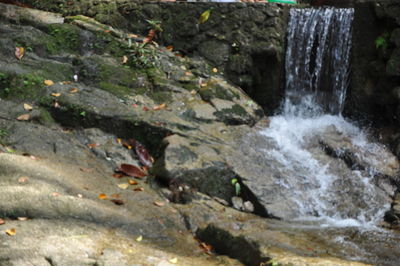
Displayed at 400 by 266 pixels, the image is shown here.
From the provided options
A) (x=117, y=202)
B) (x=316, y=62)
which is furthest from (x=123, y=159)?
(x=316, y=62)

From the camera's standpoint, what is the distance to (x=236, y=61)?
28.4 feet

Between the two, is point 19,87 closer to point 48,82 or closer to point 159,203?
point 48,82

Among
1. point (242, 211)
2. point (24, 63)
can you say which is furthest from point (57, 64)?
point (242, 211)

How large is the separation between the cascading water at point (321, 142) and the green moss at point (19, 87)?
3.65 m

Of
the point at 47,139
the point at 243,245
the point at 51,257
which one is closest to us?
the point at 51,257

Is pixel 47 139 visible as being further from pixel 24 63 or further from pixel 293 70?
pixel 293 70

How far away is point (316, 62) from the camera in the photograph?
909cm

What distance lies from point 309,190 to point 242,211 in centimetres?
120

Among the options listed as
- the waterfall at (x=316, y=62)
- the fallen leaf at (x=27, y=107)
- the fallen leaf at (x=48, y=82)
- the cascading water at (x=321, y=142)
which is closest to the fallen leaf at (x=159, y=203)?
the cascading water at (x=321, y=142)

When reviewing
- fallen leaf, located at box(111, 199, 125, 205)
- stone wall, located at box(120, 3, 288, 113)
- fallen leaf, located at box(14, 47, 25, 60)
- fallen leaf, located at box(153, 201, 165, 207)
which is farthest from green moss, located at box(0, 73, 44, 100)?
stone wall, located at box(120, 3, 288, 113)

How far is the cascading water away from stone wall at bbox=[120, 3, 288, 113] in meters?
0.46

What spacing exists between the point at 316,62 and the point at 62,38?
16.8ft

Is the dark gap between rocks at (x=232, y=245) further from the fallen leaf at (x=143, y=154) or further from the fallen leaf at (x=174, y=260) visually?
the fallen leaf at (x=143, y=154)

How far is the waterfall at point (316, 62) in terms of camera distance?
894cm
